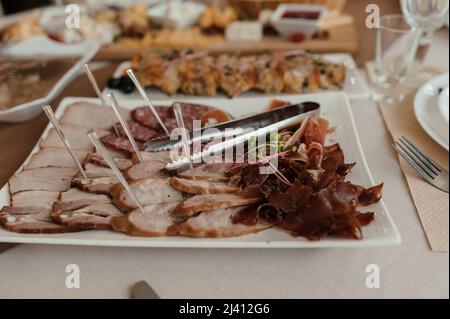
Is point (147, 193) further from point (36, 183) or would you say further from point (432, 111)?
point (432, 111)

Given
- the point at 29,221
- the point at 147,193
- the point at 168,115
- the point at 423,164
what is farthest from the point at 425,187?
the point at 29,221

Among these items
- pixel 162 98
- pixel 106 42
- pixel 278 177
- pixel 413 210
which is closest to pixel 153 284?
pixel 278 177

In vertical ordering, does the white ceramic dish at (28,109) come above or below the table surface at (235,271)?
above

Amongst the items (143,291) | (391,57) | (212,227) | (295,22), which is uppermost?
(295,22)

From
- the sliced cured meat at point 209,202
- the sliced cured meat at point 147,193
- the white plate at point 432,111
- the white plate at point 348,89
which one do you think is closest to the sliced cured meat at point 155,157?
the sliced cured meat at point 147,193

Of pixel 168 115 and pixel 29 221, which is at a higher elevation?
pixel 168 115

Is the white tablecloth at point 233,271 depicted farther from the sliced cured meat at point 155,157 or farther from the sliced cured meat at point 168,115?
the sliced cured meat at point 168,115

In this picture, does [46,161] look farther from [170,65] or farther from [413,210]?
[413,210]

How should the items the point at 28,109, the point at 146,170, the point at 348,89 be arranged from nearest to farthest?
the point at 146,170 → the point at 28,109 → the point at 348,89
